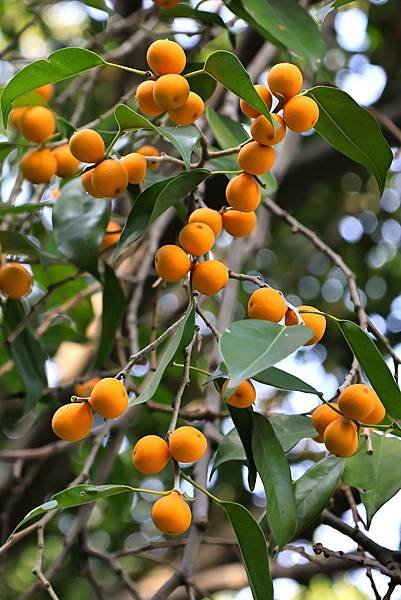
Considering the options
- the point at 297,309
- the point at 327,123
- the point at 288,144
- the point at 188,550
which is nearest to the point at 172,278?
the point at 297,309

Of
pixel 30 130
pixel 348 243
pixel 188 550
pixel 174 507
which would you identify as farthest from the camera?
pixel 348 243

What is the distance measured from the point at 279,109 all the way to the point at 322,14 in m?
0.29

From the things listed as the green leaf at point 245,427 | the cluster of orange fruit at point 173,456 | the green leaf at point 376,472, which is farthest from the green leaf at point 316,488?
the cluster of orange fruit at point 173,456

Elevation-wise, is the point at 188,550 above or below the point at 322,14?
below

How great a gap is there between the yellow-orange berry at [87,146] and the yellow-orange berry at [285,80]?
6.0 inches

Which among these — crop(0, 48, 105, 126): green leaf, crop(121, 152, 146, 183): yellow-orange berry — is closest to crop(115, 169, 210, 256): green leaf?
crop(121, 152, 146, 183): yellow-orange berry

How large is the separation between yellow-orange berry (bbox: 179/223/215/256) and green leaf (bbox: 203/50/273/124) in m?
0.10

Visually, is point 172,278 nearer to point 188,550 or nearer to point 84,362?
point 188,550

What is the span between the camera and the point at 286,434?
0.86 m

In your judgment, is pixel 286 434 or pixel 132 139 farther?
pixel 132 139

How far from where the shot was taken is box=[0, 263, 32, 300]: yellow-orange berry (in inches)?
39.0

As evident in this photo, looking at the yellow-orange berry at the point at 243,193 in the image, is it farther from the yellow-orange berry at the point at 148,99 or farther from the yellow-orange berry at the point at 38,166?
the yellow-orange berry at the point at 38,166

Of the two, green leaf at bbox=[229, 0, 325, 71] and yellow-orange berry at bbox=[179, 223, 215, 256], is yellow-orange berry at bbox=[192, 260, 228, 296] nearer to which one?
yellow-orange berry at bbox=[179, 223, 215, 256]

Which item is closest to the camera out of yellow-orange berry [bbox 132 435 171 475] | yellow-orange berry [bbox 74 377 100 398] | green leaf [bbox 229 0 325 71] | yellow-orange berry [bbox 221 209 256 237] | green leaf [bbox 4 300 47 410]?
yellow-orange berry [bbox 132 435 171 475]
